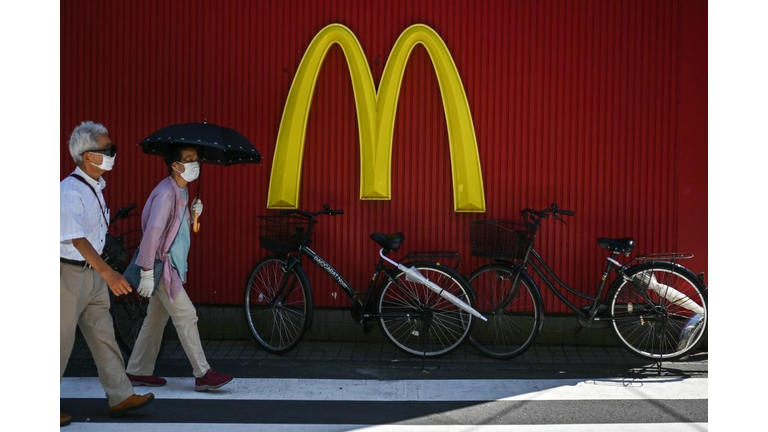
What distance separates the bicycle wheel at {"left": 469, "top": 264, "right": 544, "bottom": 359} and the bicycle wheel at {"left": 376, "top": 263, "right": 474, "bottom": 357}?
0.70 feet

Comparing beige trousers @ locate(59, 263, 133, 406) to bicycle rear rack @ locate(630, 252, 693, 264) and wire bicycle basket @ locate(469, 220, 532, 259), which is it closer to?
wire bicycle basket @ locate(469, 220, 532, 259)

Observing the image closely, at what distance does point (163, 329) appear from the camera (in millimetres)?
6801

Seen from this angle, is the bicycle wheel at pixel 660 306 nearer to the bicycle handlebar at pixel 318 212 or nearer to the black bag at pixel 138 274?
the bicycle handlebar at pixel 318 212

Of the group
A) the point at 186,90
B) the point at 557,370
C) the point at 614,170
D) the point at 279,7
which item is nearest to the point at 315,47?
the point at 279,7

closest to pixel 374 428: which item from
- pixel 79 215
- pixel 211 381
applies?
pixel 211 381

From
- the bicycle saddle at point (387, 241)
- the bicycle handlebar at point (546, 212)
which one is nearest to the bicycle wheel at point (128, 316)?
the bicycle saddle at point (387, 241)

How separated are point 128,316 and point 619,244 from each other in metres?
4.92

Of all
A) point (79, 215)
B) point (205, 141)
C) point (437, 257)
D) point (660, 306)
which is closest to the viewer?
point (79, 215)

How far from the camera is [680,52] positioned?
8.16 meters

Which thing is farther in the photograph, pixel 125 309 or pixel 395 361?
pixel 125 309

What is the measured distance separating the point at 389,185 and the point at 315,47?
65.4 inches

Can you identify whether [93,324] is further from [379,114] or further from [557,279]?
[557,279]

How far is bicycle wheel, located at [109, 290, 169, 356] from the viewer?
7812 millimetres

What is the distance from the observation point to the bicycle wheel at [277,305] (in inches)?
309
